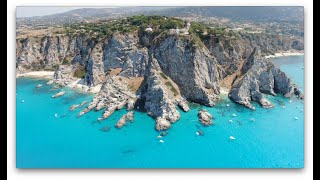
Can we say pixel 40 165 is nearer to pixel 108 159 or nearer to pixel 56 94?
pixel 108 159

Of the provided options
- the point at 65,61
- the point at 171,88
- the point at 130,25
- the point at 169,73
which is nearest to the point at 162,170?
the point at 171,88

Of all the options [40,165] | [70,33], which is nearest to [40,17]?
[40,165]

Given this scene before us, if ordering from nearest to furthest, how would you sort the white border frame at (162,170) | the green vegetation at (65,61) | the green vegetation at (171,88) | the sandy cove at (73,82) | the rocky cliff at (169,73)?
the white border frame at (162,170), the rocky cliff at (169,73), the green vegetation at (171,88), the sandy cove at (73,82), the green vegetation at (65,61)

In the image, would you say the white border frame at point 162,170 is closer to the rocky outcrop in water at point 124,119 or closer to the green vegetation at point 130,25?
the rocky outcrop in water at point 124,119

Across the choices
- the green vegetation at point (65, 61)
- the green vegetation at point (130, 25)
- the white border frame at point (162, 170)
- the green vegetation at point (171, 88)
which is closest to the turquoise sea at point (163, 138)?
the white border frame at point (162, 170)

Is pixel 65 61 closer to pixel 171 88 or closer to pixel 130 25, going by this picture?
pixel 130 25
